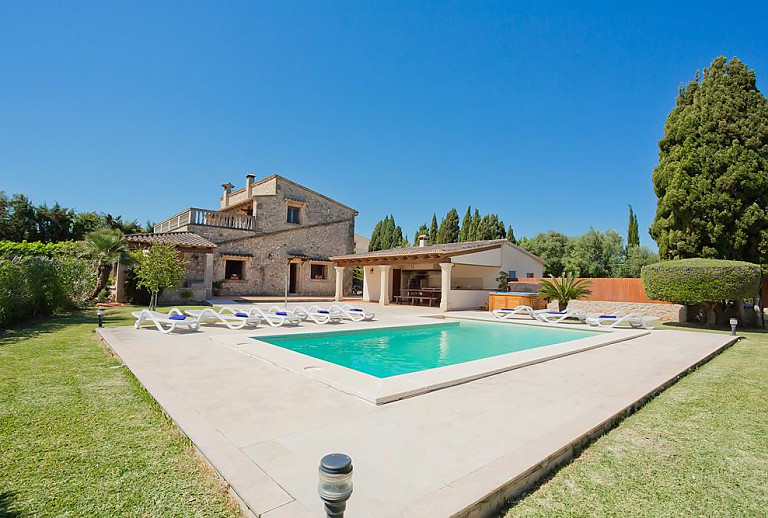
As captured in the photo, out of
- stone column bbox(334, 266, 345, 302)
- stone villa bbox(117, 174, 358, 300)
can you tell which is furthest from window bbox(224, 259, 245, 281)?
stone column bbox(334, 266, 345, 302)

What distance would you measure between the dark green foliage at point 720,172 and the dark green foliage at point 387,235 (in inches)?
1361

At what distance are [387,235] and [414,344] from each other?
40.6m

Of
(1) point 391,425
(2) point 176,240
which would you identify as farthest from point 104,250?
(1) point 391,425

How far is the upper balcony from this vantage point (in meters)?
25.4

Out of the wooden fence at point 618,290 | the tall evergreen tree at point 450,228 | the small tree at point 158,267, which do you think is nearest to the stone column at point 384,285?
the wooden fence at point 618,290

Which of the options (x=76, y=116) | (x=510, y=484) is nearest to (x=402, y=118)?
(x=76, y=116)

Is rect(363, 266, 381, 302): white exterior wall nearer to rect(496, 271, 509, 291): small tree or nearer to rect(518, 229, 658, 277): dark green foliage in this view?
rect(496, 271, 509, 291): small tree

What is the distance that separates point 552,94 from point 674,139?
18.1ft

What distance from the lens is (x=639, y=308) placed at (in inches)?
745

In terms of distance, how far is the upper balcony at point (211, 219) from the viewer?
25422 mm

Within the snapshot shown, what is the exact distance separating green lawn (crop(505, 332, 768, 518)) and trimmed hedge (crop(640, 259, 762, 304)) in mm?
9822

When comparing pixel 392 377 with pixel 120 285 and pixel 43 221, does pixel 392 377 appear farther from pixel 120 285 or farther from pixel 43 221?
pixel 43 221

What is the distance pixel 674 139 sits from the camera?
1680 cm

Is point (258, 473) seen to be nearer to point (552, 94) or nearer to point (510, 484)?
point (510, 484)
